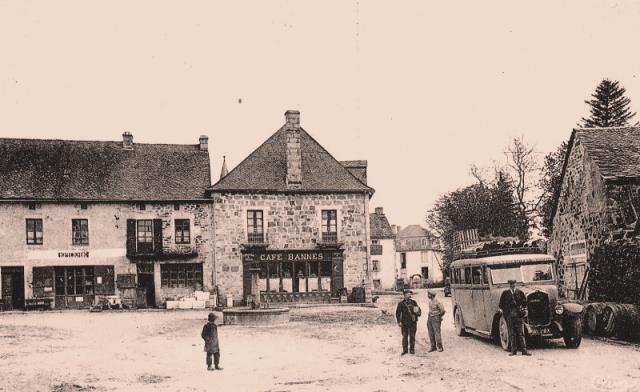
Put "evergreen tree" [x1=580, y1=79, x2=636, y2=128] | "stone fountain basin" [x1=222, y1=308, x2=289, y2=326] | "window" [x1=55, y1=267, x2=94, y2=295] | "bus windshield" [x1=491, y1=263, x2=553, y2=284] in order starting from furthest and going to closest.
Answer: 1. "evergreen tree" [x1=580, y1=79, x2=636, y2=128]
2. "window" [x1=55, y1=267, x2=94, y2=295]
3. "stone fountain basin" [x1=222, y1=308, x2=289, y2=326]
4. "bus windshield" [x1=491, y1=263, x2=553, y2=284]

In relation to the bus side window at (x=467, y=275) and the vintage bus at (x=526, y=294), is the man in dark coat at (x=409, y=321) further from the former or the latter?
the bus side window at (x=467, y=275)

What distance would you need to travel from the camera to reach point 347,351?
608 inches

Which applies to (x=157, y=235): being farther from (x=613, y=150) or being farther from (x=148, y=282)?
(x=613, y=150)

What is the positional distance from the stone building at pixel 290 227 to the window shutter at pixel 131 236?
150 inches

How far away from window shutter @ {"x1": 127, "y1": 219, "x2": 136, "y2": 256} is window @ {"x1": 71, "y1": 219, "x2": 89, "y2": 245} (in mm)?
1895

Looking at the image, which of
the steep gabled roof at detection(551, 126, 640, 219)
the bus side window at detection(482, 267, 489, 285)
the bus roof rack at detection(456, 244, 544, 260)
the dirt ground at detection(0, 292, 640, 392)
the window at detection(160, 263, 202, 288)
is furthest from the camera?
the window at detection(160, 263, 202, 288)

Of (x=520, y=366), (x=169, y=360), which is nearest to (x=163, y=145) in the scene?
(x=169, y=360)

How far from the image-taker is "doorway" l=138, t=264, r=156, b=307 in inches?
1310

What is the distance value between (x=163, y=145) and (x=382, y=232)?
36941 millimetres

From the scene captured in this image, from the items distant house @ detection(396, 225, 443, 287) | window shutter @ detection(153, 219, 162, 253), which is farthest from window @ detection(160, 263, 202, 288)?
distant house @ detection(396, 225, 443, 287)

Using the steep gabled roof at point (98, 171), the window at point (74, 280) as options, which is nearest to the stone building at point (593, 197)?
the steep gabled roof at point (98, 171)

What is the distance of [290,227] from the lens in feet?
112

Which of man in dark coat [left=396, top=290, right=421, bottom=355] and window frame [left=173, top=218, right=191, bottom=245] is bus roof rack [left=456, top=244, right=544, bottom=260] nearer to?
man in dark coat [left=396, top=290, right=421, bottom=355]

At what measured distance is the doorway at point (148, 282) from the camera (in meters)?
33.3
